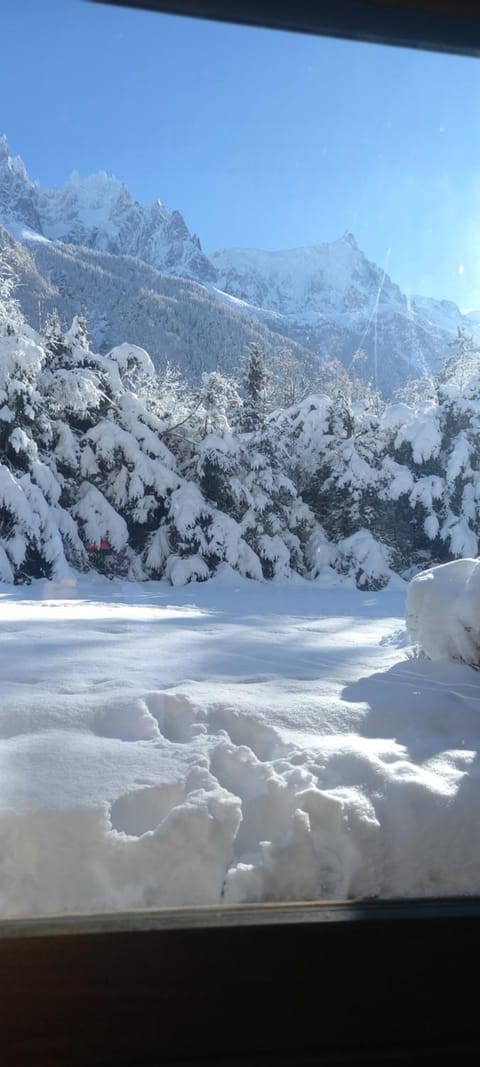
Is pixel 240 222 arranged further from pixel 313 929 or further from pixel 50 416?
pixel 313 929

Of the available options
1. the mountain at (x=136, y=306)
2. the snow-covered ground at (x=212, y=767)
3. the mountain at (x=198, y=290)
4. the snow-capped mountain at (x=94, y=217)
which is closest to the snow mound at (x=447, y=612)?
the snow-covered ground at (x=212, y=767)

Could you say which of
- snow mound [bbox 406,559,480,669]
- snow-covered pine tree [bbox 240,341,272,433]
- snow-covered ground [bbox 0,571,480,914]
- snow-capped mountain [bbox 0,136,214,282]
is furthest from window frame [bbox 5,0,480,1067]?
snow mound [bbox 406,559,480,669]

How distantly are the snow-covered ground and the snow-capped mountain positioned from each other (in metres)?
0.88

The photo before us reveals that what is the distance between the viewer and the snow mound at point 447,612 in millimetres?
2000

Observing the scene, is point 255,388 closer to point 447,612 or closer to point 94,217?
point 94,217

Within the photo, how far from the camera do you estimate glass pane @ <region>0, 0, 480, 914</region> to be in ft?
3.64

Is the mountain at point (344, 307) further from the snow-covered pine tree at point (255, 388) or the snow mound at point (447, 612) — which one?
the snow mound at point (447, 612)

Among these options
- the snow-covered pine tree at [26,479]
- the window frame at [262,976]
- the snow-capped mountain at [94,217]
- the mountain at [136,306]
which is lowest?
the window frame at [262,976]

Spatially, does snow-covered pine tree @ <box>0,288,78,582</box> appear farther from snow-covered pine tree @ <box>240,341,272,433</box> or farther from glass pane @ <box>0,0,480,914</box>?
A: snow-covered pine tree @ <box>240,341,272,433</box>

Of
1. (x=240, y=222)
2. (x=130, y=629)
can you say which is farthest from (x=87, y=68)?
(x=130, y=629)

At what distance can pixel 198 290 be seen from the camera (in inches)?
59.9

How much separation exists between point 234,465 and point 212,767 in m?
1.10

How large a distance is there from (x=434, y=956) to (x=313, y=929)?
0.17 m

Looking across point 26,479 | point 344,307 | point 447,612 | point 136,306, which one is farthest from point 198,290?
point 447,612
